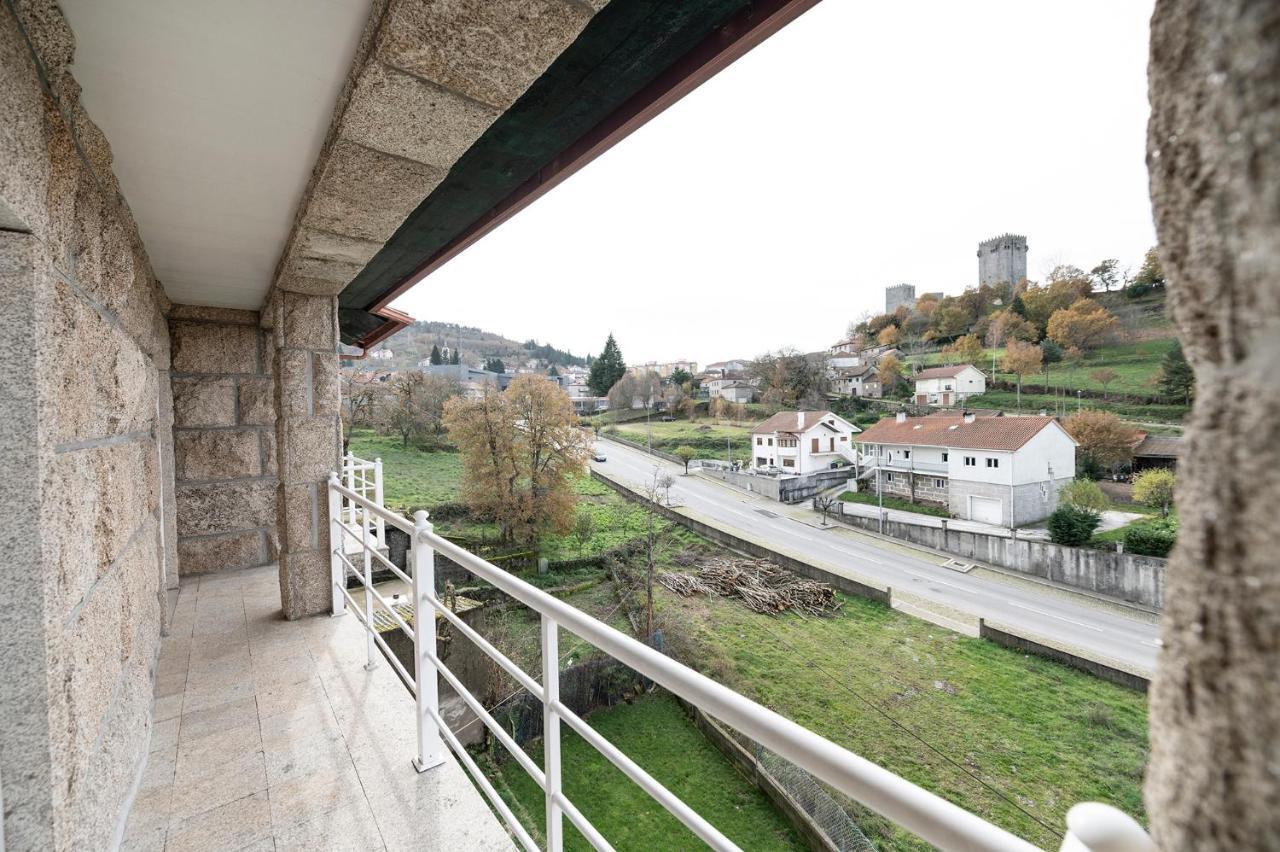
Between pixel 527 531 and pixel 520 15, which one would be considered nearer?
pixel 520 15

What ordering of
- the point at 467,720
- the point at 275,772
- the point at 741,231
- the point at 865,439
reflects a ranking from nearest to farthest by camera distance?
1. the point at 275,772
2. the point at 467,720
3. the point at 865,439
4. the point at 741,231

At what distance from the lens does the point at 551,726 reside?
3.29 ft

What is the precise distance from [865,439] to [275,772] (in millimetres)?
20668

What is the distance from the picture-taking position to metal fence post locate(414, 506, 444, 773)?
158cm

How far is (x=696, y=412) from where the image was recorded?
29969mm

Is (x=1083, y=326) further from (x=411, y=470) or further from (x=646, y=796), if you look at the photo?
(x=411, y=470)

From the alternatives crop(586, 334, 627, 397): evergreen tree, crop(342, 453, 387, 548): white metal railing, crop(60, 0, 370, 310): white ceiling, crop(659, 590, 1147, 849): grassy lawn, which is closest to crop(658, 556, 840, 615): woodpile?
crop(659, 590, 1147, 849): grassy lawn

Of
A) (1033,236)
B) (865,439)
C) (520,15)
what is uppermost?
(1033,236)

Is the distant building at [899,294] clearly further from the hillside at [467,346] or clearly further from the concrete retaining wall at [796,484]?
the hillside at [467,346]

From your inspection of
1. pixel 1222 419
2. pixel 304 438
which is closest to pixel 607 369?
pixel 304 438

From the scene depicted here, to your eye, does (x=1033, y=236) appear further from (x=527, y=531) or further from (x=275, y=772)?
(x=275, y=772)

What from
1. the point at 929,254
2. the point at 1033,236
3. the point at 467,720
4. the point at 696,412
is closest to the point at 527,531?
the point at 467,720

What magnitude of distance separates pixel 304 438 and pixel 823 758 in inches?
114

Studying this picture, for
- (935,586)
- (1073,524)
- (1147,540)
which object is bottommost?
(935,586)
